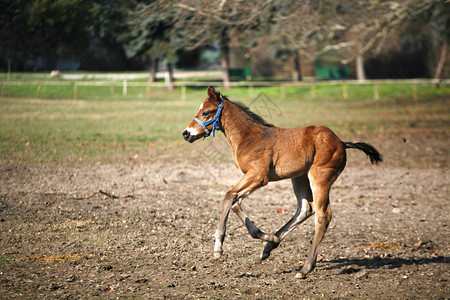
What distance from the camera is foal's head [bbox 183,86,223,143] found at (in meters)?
5.98

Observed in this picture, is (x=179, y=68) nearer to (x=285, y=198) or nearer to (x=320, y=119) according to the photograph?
(x=320, y=119)

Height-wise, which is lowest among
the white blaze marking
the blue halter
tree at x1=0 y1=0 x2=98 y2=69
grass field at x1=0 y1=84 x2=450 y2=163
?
grass field at x1=0 y1=84 x2=450 y2=163

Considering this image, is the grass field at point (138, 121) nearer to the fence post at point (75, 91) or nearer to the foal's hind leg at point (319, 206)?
the fence post at point (75, 91)

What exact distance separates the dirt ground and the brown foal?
1.91 ft

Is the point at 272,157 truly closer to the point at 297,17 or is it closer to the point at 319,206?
the point at 319,206

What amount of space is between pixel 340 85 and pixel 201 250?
3998 centimetres

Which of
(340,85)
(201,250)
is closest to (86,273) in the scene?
(201,250)

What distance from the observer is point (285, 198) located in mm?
10164

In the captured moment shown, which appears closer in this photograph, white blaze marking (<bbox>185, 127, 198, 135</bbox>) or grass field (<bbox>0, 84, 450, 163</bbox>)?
white blaze marking (<bbox>185, 127, 198, 135</bbox>)

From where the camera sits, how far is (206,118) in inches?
237

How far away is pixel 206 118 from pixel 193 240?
6.53 ft

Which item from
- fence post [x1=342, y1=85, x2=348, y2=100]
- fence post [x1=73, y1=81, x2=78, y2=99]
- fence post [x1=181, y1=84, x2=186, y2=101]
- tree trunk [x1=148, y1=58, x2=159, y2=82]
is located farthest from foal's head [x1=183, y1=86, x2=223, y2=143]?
fence post [x1=342, y1=85, x2=348, y2=100]

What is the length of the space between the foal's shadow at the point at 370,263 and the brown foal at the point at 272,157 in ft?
2.02

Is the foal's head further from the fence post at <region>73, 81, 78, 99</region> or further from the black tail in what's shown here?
the fence post at <region>73, 81, 78, 99</region>
